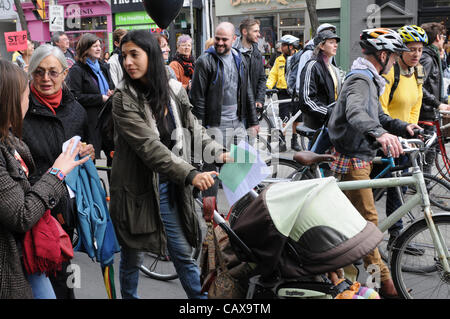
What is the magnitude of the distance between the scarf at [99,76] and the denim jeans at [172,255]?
339 cm

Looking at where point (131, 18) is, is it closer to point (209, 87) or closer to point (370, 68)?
point (209, 87)

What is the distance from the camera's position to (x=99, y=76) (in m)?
6.15

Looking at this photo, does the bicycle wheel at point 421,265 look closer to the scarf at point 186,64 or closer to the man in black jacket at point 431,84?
the man in black jacket at point 431,84

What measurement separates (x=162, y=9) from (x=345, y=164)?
2.18m

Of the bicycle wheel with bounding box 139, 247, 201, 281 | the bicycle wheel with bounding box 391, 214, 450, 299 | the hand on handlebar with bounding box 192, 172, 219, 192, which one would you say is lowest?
the bicycle wheel with bounding box 139, 247, 201, 281

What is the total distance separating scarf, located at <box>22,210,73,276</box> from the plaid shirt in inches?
92.5

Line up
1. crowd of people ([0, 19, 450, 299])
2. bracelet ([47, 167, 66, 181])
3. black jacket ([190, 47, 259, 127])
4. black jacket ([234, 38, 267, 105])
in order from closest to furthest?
crowd of people ([0, 19, 450, 299]), bracelet ([47, 167, 66, 181]), black jacket ([190, 47, 259, 127]), black jacket ([234, 38, 267, 105])

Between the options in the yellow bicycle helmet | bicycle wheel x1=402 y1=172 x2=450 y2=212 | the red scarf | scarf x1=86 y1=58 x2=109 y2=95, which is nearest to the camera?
the red scarf

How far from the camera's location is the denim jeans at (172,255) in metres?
3.11

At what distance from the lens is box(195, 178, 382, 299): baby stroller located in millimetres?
2316

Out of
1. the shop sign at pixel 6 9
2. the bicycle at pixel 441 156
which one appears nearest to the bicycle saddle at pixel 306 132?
the bicycle at pixel 441 156

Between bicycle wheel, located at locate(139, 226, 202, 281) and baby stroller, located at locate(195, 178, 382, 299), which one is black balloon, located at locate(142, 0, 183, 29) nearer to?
bicycle wheel, located at locate(139, 226, 202, 281)

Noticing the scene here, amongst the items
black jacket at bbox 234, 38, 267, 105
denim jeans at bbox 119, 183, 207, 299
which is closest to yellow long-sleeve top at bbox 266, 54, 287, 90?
black jacket at bbox 234, 38, 267, 105

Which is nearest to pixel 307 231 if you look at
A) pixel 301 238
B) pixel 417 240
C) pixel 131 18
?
pixel 301 238
